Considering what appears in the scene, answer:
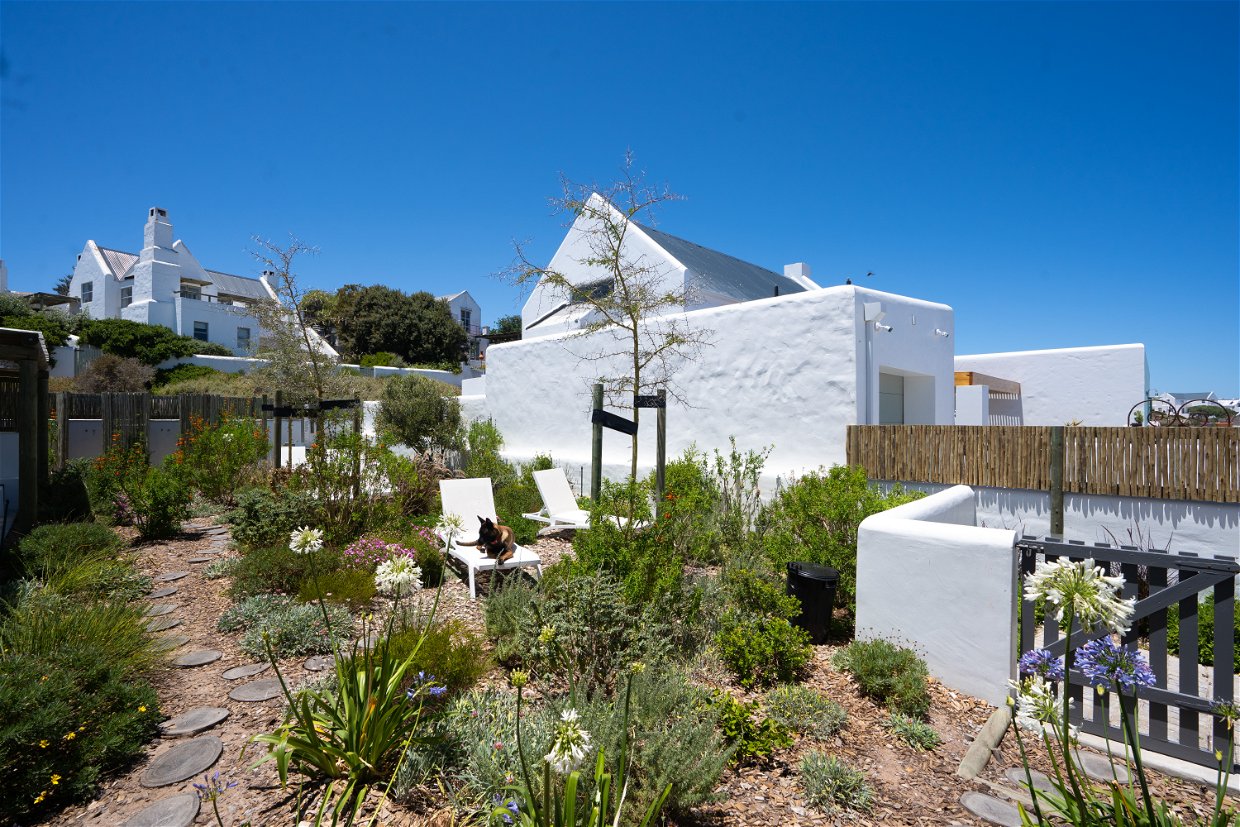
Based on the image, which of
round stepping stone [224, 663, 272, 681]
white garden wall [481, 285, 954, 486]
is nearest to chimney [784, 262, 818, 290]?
white garden wall [481, 285, 954, 486]

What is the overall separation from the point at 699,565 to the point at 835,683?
2.71 m

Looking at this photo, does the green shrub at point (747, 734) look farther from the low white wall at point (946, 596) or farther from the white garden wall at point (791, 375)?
the white garden wall at point (791, 375)

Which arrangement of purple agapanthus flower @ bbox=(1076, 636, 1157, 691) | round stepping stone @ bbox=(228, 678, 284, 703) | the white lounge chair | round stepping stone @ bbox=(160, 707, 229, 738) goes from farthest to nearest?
the white lounge chair < round stepping stone @ bbox=(228, 678, 284, 703) < round stepping stone @ bbox=(160, 707, 229, 738) < purple agapanthus flower @ bbox=(1076, 636, 1157, 691)

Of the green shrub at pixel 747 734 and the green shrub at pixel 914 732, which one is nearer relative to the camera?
the green shrub at pixel 747 734

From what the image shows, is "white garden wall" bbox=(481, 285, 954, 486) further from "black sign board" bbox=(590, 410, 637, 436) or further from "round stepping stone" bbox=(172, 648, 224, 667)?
"round stepping stone" bbox=(172, 648, 224, 667)

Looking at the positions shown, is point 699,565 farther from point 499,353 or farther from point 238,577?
point 499,353

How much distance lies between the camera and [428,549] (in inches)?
227

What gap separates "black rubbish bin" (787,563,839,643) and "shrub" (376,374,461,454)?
9652 mm

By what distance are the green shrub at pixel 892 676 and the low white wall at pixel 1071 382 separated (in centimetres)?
1301

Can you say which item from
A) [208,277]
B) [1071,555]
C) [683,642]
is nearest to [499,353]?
[683,642]

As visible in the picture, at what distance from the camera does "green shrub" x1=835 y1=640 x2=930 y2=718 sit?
360 centimetres

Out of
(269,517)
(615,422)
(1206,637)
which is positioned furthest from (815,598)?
(269,517)

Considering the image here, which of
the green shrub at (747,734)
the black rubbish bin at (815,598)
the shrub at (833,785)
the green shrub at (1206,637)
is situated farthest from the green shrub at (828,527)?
the shrub at (833,785)

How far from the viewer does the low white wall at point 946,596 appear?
145 inches
